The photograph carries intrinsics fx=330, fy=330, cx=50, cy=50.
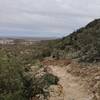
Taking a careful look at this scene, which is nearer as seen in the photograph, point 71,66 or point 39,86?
point 39,86

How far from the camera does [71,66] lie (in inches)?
820

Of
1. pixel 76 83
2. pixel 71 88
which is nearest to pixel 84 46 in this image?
pixel 76 83

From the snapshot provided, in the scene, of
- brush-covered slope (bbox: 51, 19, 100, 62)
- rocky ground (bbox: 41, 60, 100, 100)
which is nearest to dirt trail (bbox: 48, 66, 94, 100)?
rocky ground (bbox: 41, 60, 100, 100)

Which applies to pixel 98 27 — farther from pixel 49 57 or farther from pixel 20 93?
pixel 20 93

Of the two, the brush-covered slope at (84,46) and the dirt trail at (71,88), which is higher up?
the brush-covered slope at (84,46)

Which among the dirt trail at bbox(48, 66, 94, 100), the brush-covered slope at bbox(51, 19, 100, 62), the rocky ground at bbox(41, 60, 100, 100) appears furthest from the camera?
the brush-covered slope at bbox(51, 19, 100, 62)

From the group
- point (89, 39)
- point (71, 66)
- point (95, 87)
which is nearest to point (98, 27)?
point (89, 39)

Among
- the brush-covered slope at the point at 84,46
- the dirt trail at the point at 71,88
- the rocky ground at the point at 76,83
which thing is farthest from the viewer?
the brush-covered slope at the point at 84,46

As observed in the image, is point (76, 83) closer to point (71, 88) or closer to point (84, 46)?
point (71, 88)

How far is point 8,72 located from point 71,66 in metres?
7.64

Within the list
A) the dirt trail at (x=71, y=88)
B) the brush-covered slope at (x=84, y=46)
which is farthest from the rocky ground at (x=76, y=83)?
the brush-covered slope at (x=84, y=46)

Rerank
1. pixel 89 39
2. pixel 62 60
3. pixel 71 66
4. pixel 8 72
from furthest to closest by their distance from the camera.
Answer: pixel 89 39 → pixel 62 60 → pixel 71 66 → pixel 8 72

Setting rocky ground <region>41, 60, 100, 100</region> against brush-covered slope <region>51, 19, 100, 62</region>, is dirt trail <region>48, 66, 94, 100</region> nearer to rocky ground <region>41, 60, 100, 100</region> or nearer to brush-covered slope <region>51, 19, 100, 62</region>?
rocky ground <region>41, 60, 100, 100</region>

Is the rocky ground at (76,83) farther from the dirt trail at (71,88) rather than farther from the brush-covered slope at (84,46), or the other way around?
the brush-covered slope at (84,46)
